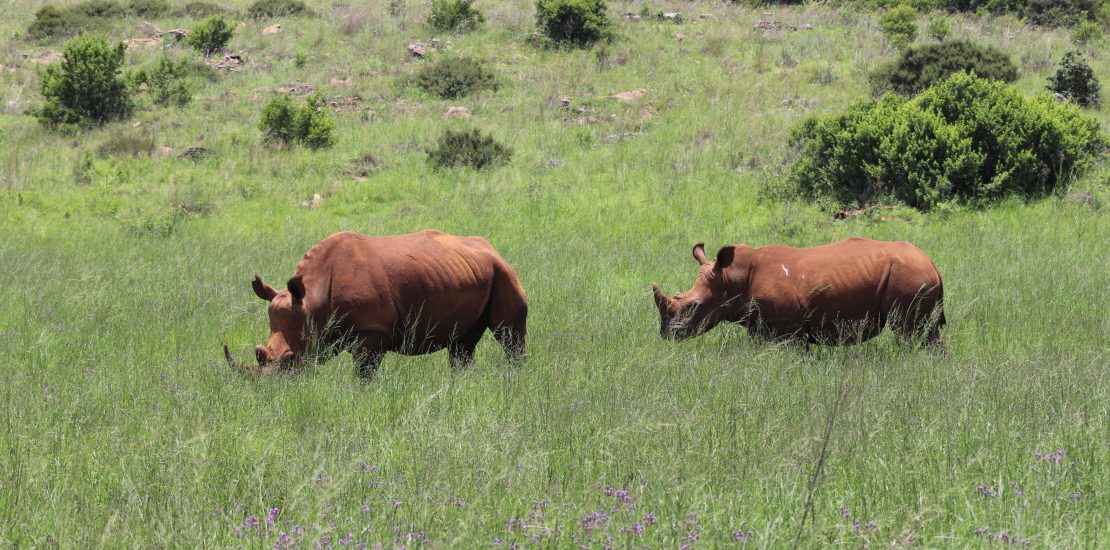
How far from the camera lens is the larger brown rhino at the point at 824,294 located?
8102mm

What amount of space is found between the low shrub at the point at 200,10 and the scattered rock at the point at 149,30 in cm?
162

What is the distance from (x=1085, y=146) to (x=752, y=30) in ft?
42.9

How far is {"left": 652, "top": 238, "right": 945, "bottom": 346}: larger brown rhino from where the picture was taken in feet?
26.6

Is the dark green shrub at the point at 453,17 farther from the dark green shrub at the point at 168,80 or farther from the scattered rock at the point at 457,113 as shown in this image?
the dark green shrub at the point at 168,80

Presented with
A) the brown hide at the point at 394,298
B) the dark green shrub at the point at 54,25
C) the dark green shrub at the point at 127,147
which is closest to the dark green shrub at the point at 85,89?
the dark green shrub at the point at 127,147

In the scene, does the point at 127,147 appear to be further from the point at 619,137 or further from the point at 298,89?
the point at 619,137

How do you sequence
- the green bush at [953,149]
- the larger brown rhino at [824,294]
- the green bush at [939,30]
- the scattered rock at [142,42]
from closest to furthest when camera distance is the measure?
the larger brown rhino at [824,294] → the green bush at [953,149] → the green bush at [939,30] → the scattered rock at [142,42]

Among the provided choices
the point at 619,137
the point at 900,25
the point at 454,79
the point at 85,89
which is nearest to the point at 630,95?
the point at 619,137

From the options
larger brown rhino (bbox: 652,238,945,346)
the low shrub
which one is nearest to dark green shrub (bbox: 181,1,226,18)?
the low shrub

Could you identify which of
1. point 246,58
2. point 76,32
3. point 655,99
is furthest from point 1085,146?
point 76,32

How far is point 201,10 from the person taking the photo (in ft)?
106

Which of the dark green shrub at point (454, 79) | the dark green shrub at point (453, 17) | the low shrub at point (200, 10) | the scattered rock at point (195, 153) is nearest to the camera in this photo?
the scattered rock at point (195, 153)

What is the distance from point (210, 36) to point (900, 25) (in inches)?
757

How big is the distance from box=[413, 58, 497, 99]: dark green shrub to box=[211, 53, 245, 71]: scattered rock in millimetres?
5566
